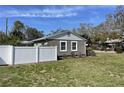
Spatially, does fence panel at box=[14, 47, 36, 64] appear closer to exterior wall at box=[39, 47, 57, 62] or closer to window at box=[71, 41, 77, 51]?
exterior wall at box=[39, 47, 57, 62]

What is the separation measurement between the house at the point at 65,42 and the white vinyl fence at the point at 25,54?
454 cm

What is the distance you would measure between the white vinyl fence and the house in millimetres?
4541

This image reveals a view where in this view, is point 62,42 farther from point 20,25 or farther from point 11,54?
point 20,25

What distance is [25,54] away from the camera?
757 inches

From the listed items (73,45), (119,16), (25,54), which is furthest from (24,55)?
(119,16)

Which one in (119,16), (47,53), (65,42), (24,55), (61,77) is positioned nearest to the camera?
(61,77)

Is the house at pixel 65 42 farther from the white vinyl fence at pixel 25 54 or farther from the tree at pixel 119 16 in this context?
the tree at pixel 119 16

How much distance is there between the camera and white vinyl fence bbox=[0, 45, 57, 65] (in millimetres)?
17672

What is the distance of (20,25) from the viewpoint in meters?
49.8

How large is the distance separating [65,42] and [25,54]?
8.85m

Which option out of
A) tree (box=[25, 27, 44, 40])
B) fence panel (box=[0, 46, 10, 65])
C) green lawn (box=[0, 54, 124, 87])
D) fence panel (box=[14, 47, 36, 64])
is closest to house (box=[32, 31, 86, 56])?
fence panel (box=[14, 47, 36, 64])

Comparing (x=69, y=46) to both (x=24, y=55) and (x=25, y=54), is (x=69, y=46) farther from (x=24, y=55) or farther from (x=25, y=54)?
(x=24, y=55)
